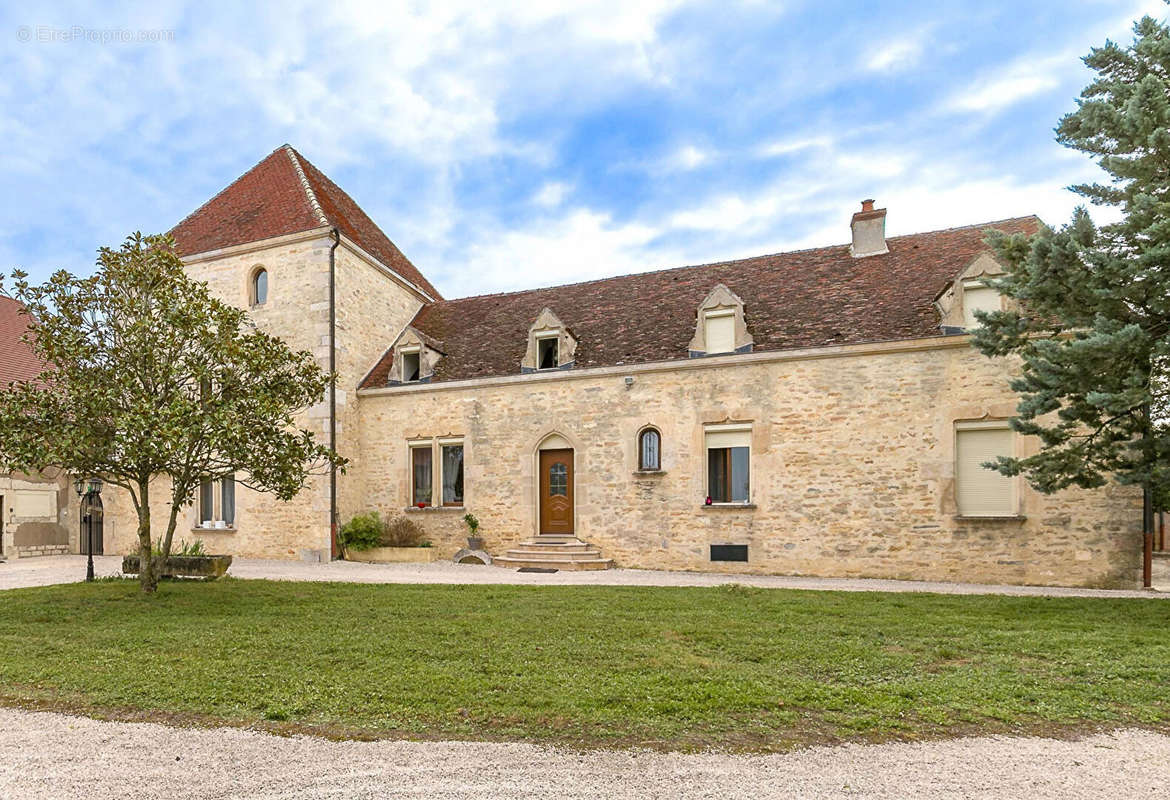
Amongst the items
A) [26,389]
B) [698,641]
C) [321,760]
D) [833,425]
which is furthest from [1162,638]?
[26,389]

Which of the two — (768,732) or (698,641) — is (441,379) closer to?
(698,641)

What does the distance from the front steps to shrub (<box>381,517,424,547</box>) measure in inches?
91.1

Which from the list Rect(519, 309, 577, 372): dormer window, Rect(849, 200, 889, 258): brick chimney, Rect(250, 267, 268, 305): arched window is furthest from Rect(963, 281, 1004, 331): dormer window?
Rect(250, 267, 268, 305): arched window

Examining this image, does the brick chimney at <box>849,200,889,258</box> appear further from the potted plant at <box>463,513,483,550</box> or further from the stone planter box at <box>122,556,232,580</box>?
the stone planter box at <box>122,556,232,580</box>

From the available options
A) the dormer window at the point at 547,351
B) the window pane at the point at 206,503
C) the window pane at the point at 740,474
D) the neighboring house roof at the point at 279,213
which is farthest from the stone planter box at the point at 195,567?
the window pane at the point at 740,474

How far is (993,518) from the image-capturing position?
12.9 meters

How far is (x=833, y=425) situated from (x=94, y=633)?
39.7 feet

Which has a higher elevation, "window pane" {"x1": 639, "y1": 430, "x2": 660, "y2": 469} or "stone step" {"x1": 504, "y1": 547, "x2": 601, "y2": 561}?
"window pane" {"x1": 639, "y1": 430, "x2": 660, "y2": 469}

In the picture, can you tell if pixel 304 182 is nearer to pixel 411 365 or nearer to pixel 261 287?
pixel 261 287

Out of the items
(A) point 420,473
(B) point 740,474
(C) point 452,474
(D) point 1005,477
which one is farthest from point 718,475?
(A) point 420,473

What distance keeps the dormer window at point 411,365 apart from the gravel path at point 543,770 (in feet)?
46.7

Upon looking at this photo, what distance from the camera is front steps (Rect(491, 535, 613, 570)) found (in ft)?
50.0

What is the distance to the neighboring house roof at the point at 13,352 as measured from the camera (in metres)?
19.9

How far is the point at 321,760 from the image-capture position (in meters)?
4.06
